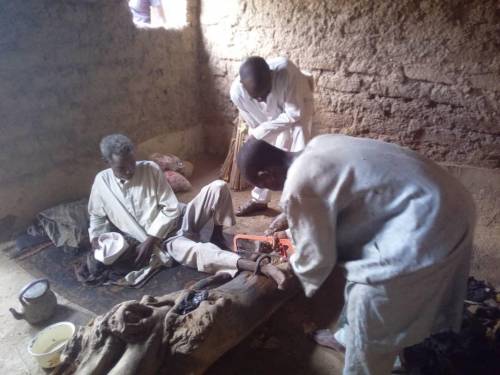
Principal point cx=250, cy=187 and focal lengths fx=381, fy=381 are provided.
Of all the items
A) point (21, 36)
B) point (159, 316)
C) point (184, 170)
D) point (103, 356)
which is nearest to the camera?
point (103, 356)

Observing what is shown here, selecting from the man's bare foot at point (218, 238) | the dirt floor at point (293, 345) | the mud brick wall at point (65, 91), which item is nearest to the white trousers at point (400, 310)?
the dirt floor at point (293, 345)

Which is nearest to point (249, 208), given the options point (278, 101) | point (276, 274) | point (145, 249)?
point (278, 101)

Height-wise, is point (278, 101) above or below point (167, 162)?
above

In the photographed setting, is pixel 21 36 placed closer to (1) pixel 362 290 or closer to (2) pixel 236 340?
(2) pixel 236 340

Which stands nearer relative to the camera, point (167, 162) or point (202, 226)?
point (202, 226)

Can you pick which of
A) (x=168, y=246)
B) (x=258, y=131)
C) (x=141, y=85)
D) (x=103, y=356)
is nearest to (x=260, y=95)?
(x=258, y=131)

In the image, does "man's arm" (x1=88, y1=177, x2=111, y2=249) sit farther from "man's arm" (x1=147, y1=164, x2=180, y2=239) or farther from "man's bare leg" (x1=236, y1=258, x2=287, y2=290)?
"man's bare leg" (x1=236, y1=258, x2=287, y2=290)

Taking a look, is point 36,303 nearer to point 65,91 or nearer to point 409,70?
point 65,91

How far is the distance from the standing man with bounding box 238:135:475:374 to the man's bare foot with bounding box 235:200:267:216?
234 centimetres

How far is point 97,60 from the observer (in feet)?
13.3

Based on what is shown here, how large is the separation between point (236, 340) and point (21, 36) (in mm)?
3254

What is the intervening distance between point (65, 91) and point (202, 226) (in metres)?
2.06

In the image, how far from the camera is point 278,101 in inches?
146

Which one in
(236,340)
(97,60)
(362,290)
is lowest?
(236,340)
